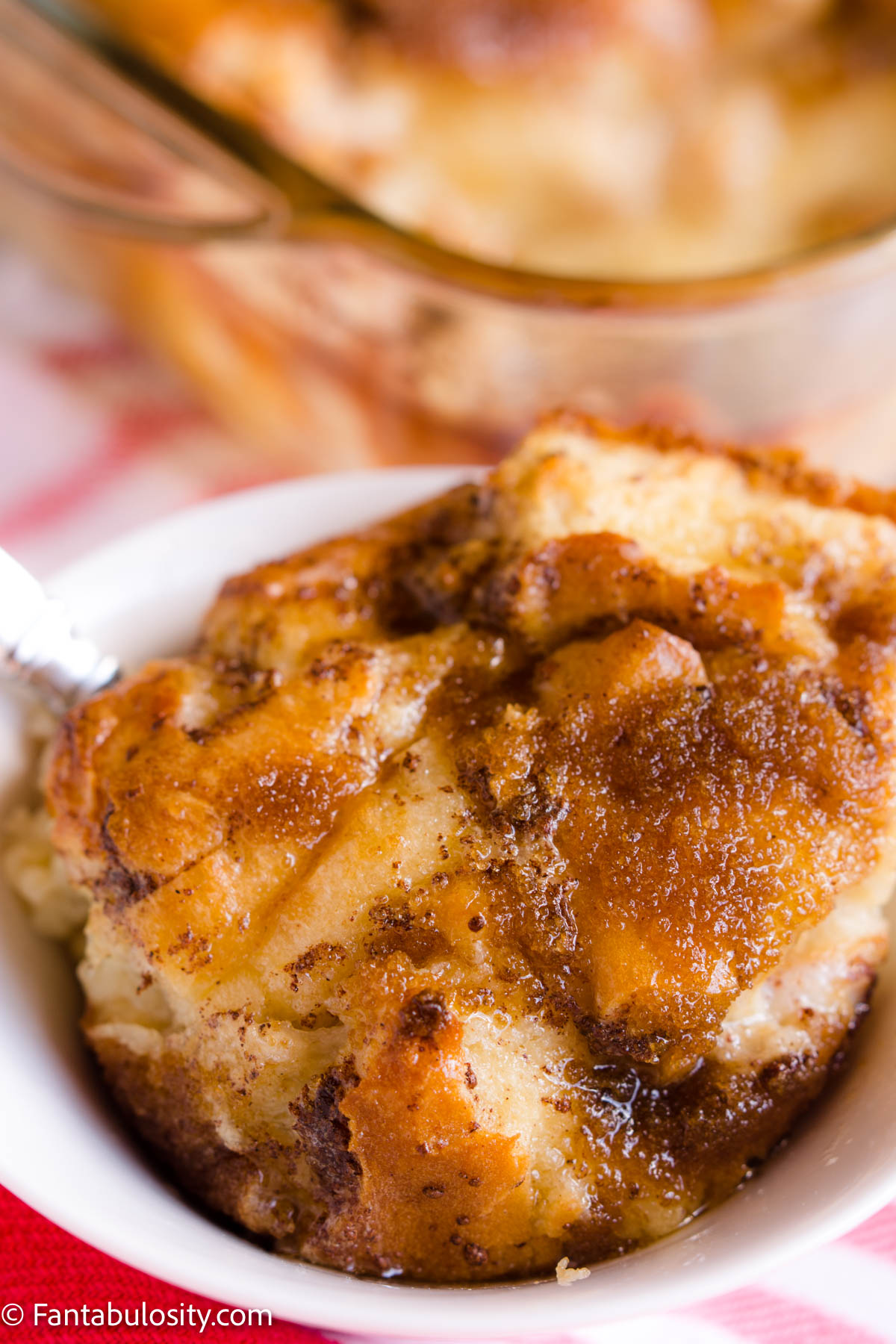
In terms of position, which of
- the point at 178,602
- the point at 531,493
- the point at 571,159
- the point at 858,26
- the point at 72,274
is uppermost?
the point at 858,26

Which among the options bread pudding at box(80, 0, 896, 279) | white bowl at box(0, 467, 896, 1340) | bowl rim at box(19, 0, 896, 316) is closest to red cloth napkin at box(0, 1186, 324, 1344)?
white bowl at box(0, 467, 896, 1340)

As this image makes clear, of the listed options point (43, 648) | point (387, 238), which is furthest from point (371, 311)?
point (43, 648)

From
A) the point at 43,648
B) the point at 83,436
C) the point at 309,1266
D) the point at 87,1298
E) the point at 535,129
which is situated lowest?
the point at 87,1298

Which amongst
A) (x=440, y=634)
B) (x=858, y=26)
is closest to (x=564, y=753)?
(x=440, y=634)

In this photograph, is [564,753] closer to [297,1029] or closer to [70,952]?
[297,1029]

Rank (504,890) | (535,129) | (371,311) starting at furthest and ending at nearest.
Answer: (535,129) → (371,311) → (504,890)

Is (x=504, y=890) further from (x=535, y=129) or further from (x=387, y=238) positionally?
(x=535, y=129)
